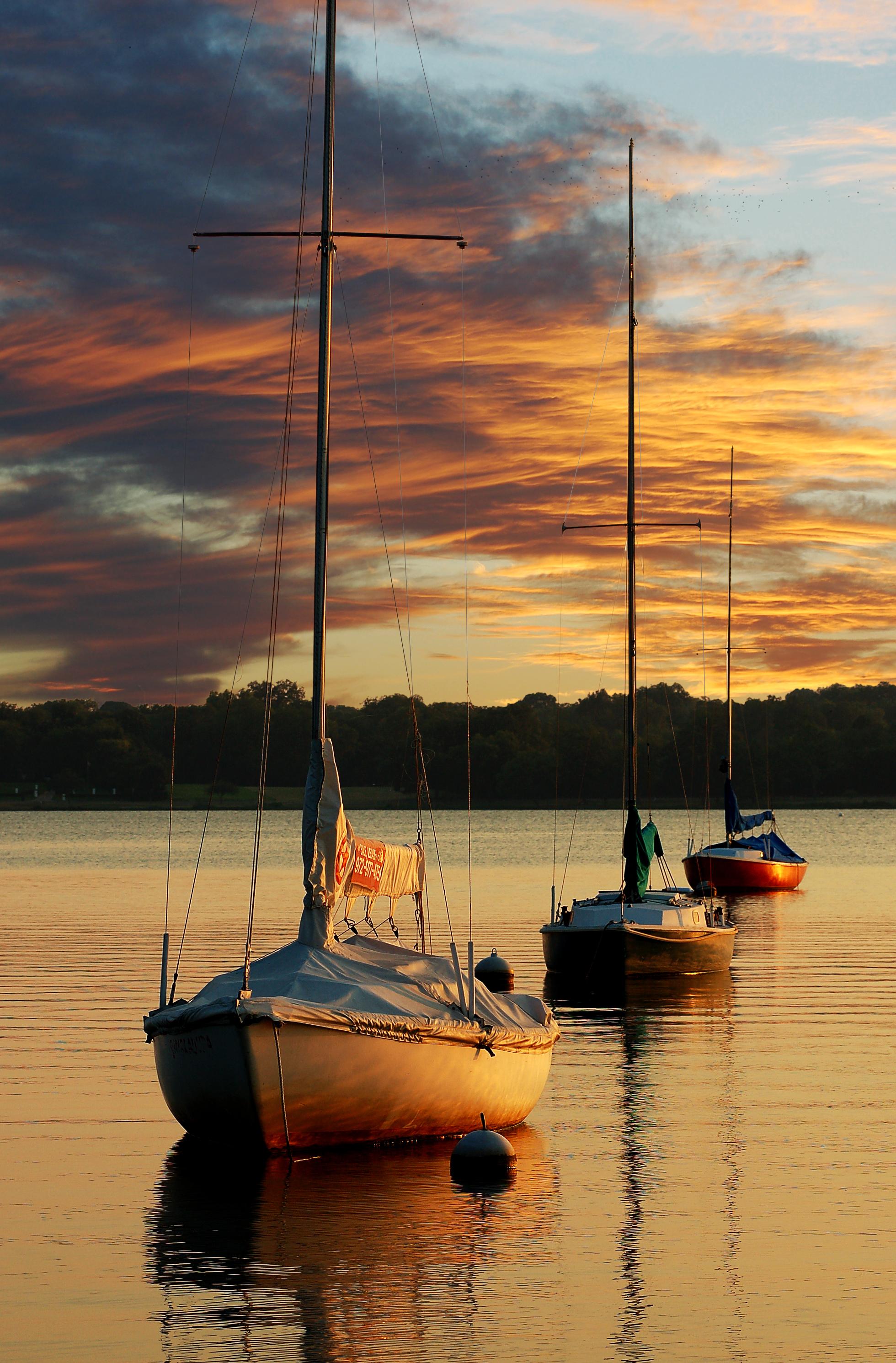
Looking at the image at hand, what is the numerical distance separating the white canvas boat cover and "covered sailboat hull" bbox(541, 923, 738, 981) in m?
17.2

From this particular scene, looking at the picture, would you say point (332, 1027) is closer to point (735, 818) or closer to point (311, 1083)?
point (311, 1083)

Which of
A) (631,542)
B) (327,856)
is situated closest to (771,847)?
(631,542)

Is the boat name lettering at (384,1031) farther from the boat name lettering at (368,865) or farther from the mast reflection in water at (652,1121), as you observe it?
the boat name lettering at (368,865)

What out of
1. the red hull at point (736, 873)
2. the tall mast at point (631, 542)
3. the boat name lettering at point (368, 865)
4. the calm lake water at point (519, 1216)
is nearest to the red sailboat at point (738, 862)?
the red hull at point (736, 873)

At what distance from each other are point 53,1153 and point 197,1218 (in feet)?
13.4

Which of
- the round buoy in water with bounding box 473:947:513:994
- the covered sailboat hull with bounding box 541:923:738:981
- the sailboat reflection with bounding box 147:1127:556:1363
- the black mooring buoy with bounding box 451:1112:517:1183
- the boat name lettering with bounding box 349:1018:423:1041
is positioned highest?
the boat name lettering with bounding box 349:1018:423:1041

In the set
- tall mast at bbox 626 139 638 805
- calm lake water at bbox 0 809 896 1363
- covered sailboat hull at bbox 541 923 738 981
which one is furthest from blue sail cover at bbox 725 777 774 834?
calm lake water at bbox 0 809 896 1363

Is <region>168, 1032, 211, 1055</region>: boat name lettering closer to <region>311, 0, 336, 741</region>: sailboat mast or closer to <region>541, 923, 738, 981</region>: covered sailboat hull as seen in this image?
<region>311, 0, 336, 741</region>: sailboat mast

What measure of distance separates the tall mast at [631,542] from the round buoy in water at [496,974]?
208 inches

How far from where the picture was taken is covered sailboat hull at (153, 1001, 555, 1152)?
1941 centimetres

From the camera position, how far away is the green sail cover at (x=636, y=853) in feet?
141

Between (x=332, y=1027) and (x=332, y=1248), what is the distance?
3025mm

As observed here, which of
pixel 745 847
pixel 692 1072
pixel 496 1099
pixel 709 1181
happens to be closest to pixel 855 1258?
pixel 709 1181

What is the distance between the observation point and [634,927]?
40750 mm
